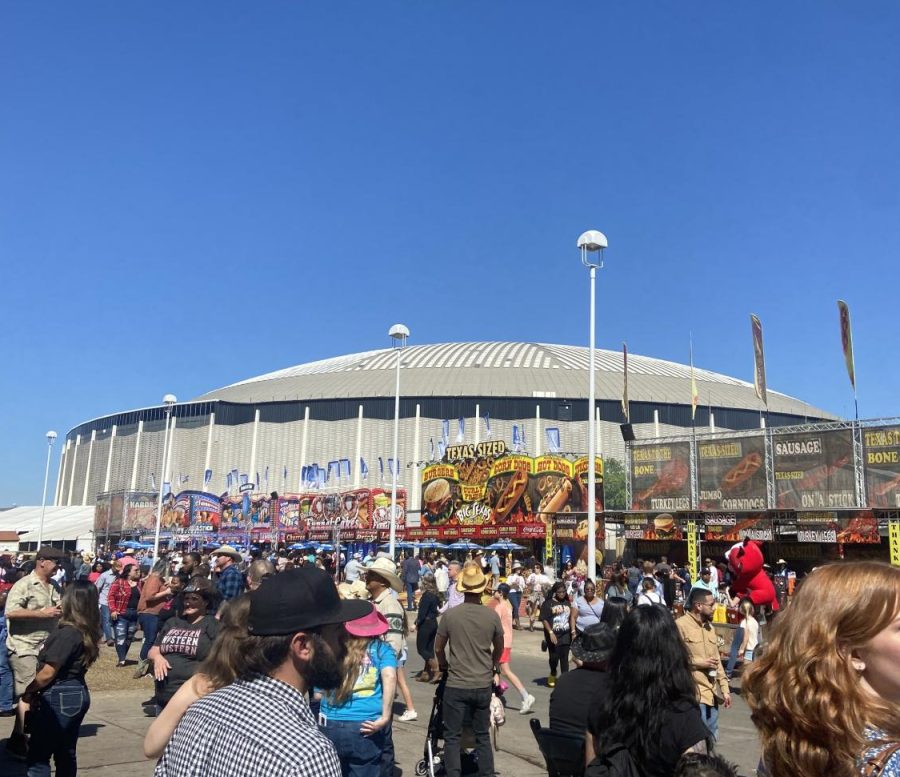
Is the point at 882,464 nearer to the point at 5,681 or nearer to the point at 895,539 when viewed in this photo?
the point at 895,539

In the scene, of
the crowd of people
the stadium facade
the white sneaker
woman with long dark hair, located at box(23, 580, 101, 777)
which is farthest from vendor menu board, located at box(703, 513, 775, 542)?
the stadium facade

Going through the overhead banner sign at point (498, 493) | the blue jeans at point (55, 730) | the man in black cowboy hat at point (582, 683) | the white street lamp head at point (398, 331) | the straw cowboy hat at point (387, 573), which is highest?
the white street lamp head at point (398, 331)

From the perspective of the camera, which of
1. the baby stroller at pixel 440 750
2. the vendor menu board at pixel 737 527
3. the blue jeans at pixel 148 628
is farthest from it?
the vendor menu board at pixel 737 527

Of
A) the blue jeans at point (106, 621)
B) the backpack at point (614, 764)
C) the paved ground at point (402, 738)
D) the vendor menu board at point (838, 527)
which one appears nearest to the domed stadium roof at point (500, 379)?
the vendor menu board at point (838, 527)

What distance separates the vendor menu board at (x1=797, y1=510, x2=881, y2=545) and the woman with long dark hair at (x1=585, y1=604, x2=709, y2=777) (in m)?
31.1

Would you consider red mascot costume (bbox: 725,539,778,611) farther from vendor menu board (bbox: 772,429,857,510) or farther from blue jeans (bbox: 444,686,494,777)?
vendor menu board (bbox: 772,429,857,510)

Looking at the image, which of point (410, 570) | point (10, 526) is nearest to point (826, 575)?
point (410, 570)

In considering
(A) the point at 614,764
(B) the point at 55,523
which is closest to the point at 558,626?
Answer: (A) the point at 614,764

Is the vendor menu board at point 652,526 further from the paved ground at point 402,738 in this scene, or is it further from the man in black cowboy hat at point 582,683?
the man in black cowboy hat at point 582,683

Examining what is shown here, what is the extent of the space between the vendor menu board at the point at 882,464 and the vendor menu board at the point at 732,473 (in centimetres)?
439

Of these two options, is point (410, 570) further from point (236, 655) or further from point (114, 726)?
point (236, 655)

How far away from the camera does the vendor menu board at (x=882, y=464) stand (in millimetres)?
31203

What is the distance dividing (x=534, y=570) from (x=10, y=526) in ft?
326

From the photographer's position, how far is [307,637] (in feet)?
8.83
